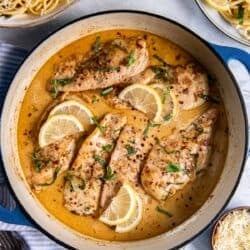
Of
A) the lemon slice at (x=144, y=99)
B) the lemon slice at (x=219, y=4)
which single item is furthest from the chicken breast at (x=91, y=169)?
the lemon slice at (x=219, y=4)

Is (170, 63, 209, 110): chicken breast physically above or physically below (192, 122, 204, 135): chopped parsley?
above

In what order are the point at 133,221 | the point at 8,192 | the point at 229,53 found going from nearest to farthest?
the point at 229,53, the point at 133,221, the point at 8,192

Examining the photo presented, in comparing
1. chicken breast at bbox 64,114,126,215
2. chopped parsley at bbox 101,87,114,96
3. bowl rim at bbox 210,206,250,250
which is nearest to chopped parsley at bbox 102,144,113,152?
chicken breast at bbox 64,114,126,215

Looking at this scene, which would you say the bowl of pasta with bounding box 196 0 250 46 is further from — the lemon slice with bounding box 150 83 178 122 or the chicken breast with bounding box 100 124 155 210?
the chicken breast with bounding box 100 124 155 210

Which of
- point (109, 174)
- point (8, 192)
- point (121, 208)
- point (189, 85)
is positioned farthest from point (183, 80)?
point (8, 192)

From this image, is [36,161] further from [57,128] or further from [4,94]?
[4,94]

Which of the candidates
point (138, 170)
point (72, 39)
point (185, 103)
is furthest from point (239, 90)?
point (72, 39)
